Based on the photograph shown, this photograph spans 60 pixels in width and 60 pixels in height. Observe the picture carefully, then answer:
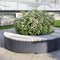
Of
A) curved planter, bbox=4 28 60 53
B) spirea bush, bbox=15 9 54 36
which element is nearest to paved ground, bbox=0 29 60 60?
curved planter, bbox=4 28 60 53

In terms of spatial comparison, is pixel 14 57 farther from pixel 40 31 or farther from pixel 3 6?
pixel 3 6

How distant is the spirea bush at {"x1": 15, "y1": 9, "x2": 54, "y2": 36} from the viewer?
7.71 m

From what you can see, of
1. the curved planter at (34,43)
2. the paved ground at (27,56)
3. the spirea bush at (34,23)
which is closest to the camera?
the paved ground at (27,56)

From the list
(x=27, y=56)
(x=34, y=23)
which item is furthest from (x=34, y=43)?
(x=34, y=23)

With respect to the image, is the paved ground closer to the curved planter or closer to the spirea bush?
the curved planter

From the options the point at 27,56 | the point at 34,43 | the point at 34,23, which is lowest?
the point at 27,56

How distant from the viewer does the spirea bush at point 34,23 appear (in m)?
7.71

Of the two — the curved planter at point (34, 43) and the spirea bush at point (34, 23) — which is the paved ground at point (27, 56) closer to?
the curved planter at point (34, 43)

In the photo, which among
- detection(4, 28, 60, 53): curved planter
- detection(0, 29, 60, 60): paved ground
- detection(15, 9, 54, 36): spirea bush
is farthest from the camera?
detection(15, 9, 54, 36): spirea bush

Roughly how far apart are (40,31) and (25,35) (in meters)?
0.57

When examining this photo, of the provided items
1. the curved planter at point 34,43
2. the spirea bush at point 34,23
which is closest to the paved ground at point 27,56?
the curved planter at point 34,43

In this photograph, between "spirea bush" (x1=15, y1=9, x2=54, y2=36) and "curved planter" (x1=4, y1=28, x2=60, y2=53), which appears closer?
"curved planter" (x1=4, y1=28, x2=60, y2=53)

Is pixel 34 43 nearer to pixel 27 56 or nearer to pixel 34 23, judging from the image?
pixel 27 56

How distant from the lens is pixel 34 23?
7.77 meters
